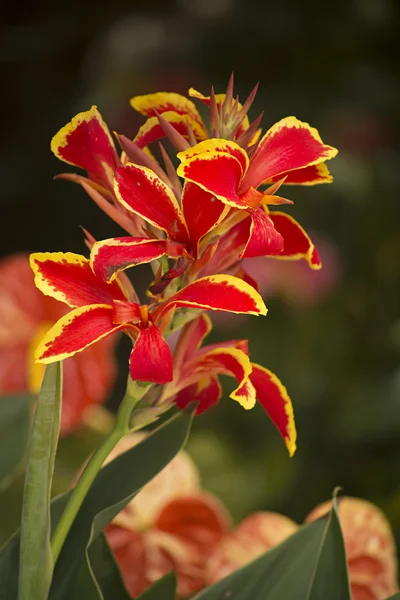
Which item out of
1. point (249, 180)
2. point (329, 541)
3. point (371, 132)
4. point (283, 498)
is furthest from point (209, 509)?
point (371, 132)

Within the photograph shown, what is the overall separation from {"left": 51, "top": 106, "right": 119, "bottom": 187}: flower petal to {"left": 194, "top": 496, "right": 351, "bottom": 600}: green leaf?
151 mm

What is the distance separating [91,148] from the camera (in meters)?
0.28

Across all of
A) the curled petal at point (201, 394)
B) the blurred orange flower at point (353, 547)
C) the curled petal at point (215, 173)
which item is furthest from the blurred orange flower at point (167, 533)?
the curled petal at point (215, 173)

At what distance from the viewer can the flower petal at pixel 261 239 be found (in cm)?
25

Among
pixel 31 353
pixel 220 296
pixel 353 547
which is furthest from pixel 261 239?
pixel 31 353

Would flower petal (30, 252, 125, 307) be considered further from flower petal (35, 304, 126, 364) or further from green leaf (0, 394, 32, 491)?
green leaf (0, 394, 32, 491)

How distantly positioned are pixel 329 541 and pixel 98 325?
0.45 ft

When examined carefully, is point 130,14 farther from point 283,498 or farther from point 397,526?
point 397,526

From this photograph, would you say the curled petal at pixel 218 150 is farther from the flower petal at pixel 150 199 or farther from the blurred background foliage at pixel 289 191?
the blurred background foliage at pixel 289 191

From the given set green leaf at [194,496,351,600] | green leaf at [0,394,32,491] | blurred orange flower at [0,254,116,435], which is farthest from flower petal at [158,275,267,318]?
blurred orange flower at [0,254,116,435]

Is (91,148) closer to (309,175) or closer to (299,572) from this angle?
(309,175)

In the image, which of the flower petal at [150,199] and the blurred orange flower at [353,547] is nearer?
the flower petal at [150,199]

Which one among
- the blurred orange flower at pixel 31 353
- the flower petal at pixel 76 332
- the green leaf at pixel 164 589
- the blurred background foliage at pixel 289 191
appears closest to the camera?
the flower petal at pixel 76 332

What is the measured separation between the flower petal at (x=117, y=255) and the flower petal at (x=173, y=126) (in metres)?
0.05
